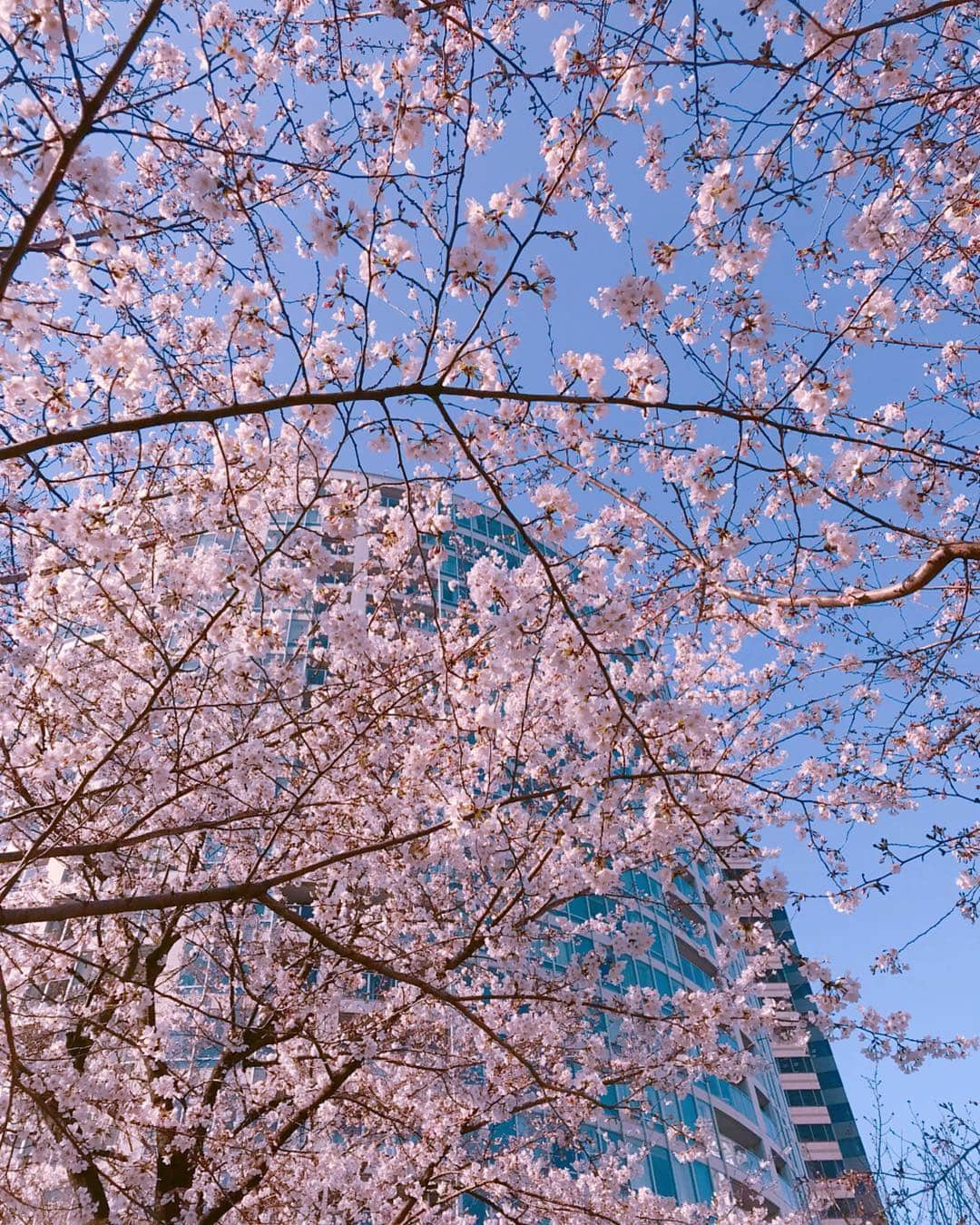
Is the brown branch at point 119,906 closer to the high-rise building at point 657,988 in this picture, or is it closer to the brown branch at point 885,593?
the high-rise building at point 657,988

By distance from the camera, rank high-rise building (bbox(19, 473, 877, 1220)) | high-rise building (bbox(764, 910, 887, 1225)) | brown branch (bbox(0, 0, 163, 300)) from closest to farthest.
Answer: brown branch (bbox(0, 0, 163, 300)) < high-rise building (bbox(19, 473, 877, 1220)) < high-rise building (bbox(764, 910, 887, 1225))

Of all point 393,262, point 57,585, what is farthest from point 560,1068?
point 393,262

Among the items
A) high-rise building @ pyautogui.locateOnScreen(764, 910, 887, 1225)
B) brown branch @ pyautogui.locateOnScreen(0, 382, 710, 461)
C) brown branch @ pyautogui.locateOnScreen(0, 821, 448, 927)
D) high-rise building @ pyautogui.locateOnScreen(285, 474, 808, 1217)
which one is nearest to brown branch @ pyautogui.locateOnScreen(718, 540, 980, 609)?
brown branch @ pyautogui.locateOnScreen(0, 382, 710, 461)

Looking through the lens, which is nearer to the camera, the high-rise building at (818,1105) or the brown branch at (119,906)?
the brown branch at (119,906)

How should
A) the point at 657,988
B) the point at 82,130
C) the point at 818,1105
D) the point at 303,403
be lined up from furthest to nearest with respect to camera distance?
the point at 818,1105 → the point at 657,988 → the point at 303,403 → the point at 82,130

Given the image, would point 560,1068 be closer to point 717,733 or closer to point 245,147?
point 717,733

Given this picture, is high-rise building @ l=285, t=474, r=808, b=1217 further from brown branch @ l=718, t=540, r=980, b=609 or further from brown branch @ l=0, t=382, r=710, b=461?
brown branch @ l=0, t=382, r=710, b=461

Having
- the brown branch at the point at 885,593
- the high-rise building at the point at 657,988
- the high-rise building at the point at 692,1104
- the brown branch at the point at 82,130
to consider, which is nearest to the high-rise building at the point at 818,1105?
the high-rise building at the point at 657,988

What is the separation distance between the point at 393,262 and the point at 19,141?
1.57 meters

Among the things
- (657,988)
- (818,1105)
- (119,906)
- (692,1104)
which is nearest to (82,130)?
(119,906)

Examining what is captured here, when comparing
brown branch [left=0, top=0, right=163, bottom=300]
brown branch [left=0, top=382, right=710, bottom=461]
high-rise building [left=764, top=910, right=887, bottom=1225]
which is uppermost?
brown branch [left=0, top=0, right=163, bottom=300]

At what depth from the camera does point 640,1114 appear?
598cm

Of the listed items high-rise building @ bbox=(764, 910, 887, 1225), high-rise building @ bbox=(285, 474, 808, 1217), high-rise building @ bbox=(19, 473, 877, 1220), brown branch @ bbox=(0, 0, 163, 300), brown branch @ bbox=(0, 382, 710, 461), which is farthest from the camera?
high-rise building @ bbox=(764, 910, 887, 1225)

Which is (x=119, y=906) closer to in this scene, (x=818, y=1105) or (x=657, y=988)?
(x=657, y=988)
